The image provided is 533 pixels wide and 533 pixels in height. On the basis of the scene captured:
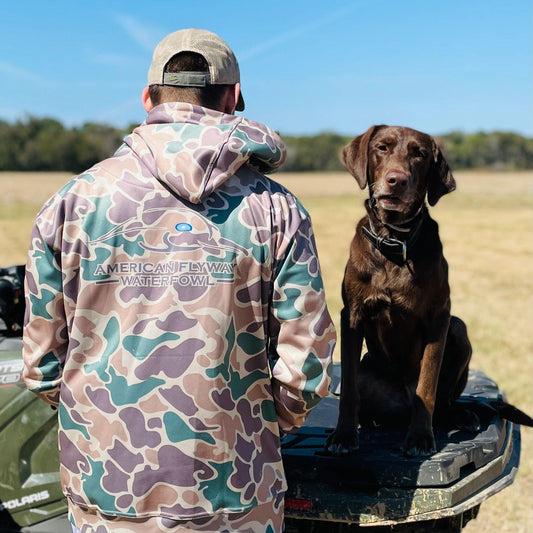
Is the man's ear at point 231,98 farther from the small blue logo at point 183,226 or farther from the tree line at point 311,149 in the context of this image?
the tree line at point 311,149

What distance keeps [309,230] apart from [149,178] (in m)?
0.47

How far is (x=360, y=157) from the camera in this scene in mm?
3078

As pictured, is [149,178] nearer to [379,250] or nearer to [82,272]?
[82,272]

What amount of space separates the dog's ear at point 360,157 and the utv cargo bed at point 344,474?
112cm

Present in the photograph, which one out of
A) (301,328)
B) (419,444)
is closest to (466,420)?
(419,444)

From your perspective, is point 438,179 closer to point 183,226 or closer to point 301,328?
point 301,328

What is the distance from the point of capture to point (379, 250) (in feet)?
9.46

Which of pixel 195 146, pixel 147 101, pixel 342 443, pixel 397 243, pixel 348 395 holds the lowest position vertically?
pixel 342 443

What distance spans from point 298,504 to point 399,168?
1390 mm

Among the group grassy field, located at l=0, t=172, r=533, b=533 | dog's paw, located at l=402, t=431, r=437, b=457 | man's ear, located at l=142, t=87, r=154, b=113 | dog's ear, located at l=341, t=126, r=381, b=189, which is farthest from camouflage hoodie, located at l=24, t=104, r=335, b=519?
grassy field, located at l=0, t=172, r=533, b=533

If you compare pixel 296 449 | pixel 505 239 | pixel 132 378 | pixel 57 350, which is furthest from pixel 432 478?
pixel 505 239

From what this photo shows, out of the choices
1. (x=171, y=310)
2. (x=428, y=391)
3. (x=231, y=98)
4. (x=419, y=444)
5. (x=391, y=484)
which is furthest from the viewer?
(x=428, y=391)

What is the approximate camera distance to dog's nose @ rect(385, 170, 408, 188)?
9.20ft

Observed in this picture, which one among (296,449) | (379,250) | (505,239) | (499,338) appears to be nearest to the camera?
(296,449)
